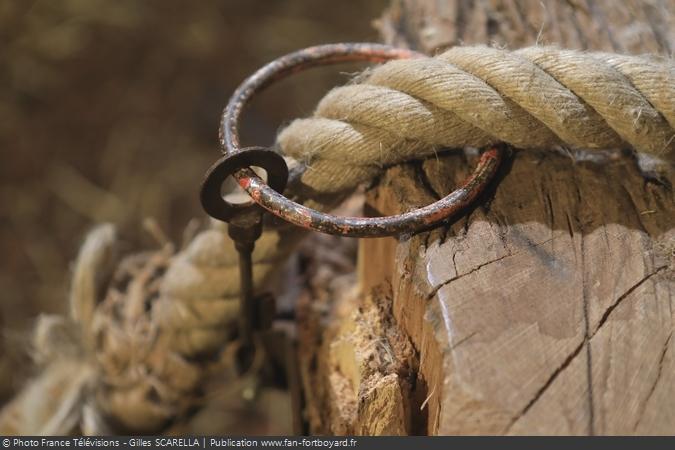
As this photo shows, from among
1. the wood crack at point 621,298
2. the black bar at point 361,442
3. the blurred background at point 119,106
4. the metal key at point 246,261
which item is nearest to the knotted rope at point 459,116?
the metal key at point 246,261

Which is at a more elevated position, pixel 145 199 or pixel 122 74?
pixel 122 74

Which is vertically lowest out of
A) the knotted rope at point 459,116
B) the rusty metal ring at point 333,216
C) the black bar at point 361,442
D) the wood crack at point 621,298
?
the black bar at point 361,442

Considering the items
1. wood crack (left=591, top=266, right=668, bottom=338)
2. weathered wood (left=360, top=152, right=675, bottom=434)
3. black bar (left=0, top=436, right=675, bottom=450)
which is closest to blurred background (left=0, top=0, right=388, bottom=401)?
black bar (left=0, top=436, right=675, bottom=450)

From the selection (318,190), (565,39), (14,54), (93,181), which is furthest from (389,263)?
(14,54)

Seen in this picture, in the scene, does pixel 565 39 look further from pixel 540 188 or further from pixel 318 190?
pixel 318 190

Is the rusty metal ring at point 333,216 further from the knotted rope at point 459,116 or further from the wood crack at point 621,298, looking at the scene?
the wood crack at point 621,298

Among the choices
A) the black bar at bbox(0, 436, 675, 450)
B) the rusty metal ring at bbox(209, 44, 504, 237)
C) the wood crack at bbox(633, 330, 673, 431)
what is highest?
the rusty metal ring at bbox(209, 44, 504, 237)

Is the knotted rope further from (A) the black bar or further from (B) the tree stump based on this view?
(A) the black bar
